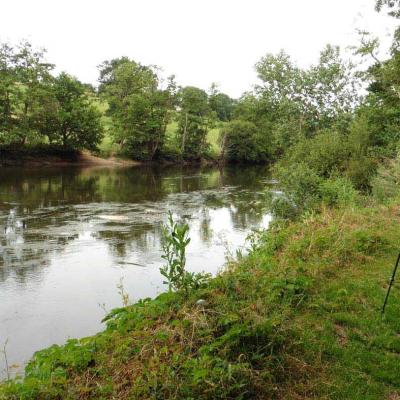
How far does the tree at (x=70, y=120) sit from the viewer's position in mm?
44719

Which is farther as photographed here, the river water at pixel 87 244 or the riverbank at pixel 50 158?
the riverbank at pixel 50 158

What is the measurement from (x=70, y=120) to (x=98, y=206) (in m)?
26.4

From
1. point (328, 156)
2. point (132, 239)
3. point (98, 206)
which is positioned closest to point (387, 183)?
point (328, 156)

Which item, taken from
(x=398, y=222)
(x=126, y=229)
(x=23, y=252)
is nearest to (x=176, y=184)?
(x=126, y=229)

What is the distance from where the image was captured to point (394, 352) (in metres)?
4.94

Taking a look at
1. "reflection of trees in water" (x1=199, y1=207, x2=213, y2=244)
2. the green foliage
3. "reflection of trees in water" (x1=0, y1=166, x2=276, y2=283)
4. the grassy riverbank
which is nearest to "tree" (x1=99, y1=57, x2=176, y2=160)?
the green foliage

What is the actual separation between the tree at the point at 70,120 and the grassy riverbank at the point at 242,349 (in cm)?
4233

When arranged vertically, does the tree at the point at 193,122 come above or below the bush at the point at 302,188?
above

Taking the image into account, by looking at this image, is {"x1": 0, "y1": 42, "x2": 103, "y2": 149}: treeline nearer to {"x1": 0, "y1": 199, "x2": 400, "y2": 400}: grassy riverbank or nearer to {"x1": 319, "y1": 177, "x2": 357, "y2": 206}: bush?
{"x1": 319, "y1": 177, "x2": 357, "y2": 206}: bush

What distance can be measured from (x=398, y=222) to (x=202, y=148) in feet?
156

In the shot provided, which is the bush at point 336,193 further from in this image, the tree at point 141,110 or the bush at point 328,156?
the tree at point 141,110

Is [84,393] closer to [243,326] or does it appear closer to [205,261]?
[243,326]

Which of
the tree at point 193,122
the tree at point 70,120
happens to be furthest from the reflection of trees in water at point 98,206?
the tree at point 193,122

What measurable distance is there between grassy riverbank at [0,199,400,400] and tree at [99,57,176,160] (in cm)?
4733
